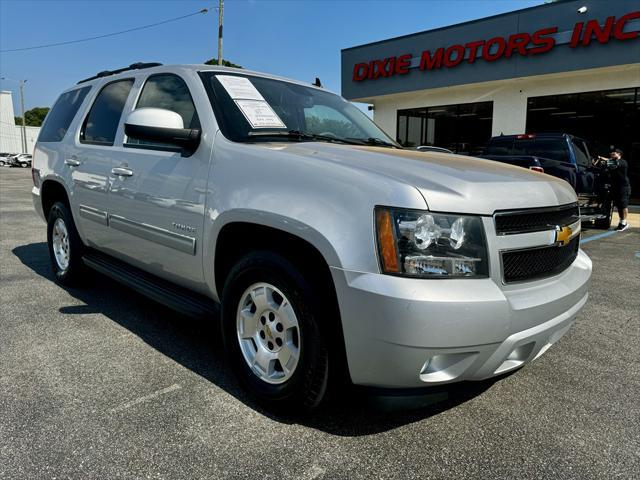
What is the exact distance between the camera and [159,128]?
278 centimetres

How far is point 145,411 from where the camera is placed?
2508 mm

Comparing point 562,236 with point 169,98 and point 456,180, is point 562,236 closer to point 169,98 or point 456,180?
point 456,180

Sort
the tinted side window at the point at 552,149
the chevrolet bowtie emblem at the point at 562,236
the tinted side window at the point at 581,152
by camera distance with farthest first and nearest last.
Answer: the tinted side window at the point at 581,152, the tinted side window at the point at 552,149, the chevrolet bowtie emblem at the point at 562,236

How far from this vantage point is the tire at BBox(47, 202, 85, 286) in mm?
4496

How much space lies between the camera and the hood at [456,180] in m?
2.07

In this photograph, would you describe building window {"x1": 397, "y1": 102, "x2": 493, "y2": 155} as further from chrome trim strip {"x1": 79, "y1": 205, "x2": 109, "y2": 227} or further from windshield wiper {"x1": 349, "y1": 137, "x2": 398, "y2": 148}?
chrome trim strip {"x1": 79, "y1": 205, "x2": 109, "y2": 227}

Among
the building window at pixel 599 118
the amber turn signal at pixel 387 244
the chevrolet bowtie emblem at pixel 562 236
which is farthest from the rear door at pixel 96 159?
the building window at pixel 599 118

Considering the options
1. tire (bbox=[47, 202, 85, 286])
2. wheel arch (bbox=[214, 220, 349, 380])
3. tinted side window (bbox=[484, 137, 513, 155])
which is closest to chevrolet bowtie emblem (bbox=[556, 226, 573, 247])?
wheel arch (bbox=[214, 220, 349, 380])

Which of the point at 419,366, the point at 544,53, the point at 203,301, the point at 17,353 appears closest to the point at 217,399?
the point at 203,301

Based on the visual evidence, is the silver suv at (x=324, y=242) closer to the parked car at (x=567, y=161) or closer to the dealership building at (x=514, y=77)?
the parked car at (x=567, y=161)

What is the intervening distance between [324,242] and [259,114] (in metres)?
1.25

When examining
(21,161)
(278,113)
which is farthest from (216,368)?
(21,161)

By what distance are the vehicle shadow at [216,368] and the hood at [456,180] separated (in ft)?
2.71

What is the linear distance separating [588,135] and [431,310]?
1652 cm
